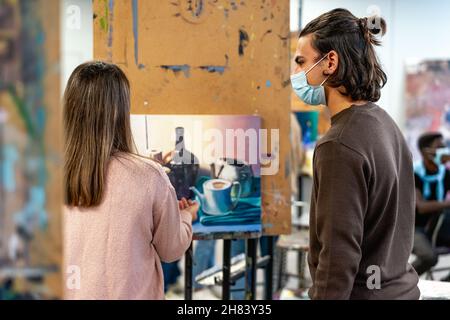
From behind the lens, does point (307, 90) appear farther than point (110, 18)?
No

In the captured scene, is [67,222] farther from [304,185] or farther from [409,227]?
[304,185]

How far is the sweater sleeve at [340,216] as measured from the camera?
114 cm

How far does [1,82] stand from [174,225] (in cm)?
64

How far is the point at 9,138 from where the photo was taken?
0.71 m

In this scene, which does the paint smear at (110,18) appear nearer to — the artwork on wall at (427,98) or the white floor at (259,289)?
the white floor at (259,289)

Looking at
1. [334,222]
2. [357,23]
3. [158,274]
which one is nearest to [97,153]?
[158,274]

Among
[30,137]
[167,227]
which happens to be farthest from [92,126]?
[30,137]

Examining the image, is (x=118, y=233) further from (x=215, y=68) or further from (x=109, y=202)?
(x=215, y=68)

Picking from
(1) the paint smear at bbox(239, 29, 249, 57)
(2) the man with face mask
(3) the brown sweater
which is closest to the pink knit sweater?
(3) the brown sweater

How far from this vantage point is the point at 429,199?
3434 millimetres

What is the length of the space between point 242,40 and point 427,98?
3.28 metres

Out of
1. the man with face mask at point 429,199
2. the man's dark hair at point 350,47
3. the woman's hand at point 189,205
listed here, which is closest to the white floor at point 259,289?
the man with face mask at point 429,199

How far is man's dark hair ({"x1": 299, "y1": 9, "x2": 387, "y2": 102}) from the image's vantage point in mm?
1291

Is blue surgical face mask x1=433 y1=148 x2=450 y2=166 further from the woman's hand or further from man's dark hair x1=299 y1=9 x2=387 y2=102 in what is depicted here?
man's dark hair x1=299 y1=9 x2=387 y2=102
